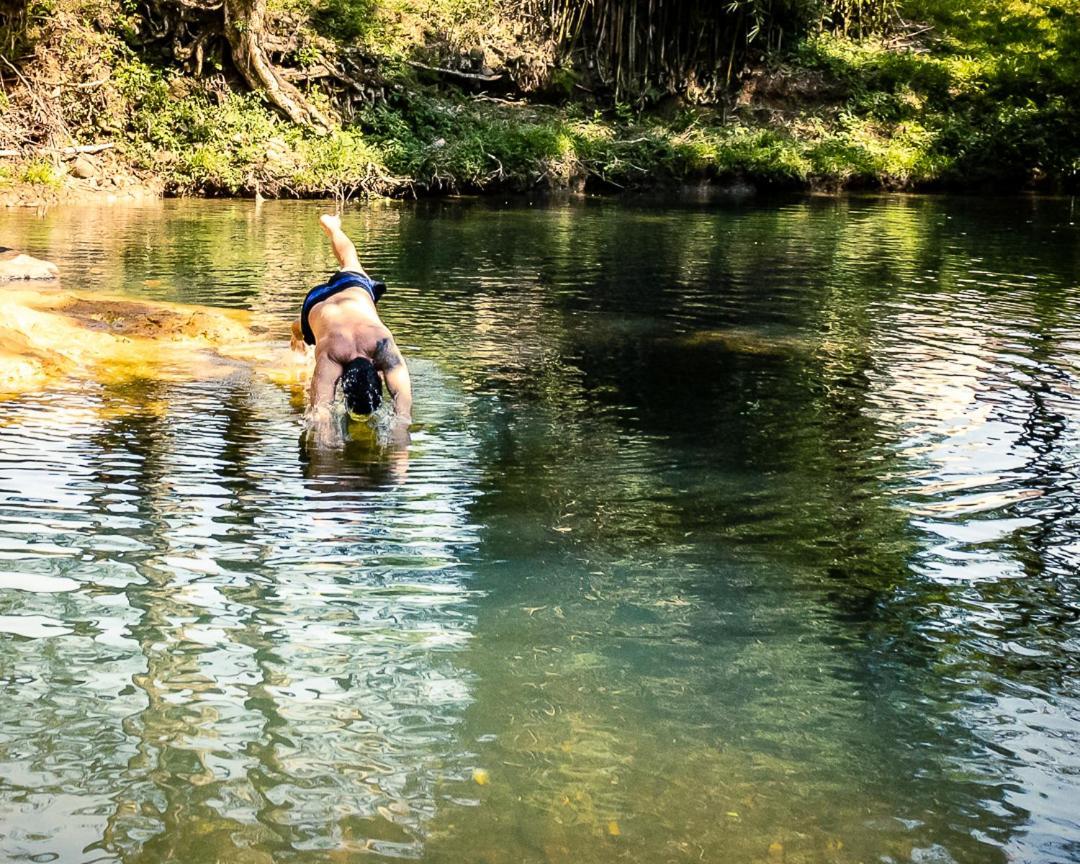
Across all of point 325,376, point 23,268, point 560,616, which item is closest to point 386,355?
point 325,376

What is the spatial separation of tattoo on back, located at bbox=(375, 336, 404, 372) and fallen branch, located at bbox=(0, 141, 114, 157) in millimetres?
22134

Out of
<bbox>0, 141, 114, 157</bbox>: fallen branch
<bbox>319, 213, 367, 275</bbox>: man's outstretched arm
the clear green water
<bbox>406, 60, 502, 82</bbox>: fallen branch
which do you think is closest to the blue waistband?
<bbox>319, 213, 367, 275</bbox>: man's outstretched arm

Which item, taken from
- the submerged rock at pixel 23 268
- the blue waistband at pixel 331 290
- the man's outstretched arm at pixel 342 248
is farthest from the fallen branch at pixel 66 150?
the blue waistband at pixel 331 290

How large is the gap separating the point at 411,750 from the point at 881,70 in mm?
38007

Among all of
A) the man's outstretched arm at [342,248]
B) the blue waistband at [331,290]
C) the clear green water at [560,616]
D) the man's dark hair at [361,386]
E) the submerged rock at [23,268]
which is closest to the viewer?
the clear green water at [560,616]

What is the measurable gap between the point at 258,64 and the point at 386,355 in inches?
981

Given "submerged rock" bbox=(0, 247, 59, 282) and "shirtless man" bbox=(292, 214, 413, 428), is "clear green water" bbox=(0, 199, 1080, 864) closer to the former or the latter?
"shirtless man" bbox=(292, 214, 413, 428)

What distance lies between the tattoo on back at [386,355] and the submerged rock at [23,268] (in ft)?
24.5

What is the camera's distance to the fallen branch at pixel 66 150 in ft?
88.6

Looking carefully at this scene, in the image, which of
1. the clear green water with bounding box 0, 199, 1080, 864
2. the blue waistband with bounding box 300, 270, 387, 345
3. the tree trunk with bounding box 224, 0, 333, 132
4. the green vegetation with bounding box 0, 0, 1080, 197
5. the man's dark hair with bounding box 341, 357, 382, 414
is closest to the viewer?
the clear green water with bounding box 0, 199, 1080, 864

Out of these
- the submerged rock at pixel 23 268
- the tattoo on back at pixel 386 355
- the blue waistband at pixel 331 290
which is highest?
the blue waistband at pixel 331 290

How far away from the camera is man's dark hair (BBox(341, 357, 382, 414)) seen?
8.00 m

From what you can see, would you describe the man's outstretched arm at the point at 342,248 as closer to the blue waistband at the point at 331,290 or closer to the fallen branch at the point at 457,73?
Result: the blue waistband at the point at 331,290

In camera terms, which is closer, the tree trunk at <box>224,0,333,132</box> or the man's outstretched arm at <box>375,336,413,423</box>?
the man's outstretched arm at <box>375,336,413,423</box>
